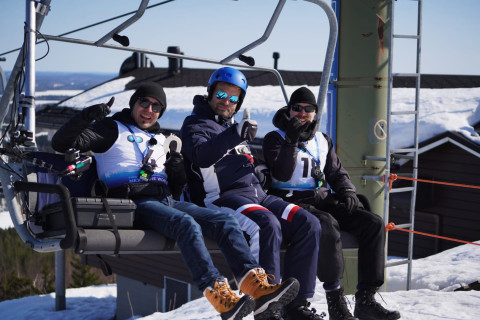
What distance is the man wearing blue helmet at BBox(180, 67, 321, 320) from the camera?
3.94 meters

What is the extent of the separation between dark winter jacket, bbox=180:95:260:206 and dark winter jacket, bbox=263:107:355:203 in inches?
6.4

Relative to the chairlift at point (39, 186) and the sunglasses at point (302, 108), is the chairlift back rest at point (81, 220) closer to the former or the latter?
the chairlift at point (39, 186)

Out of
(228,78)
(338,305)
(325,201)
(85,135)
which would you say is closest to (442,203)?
(325,201)

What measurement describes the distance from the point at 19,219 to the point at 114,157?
738 mm

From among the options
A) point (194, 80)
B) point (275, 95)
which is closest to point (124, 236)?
point (275, 95)

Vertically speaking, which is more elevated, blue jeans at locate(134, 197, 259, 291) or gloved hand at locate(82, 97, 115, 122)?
gloved hand at locate(82, 97, 115, 122)

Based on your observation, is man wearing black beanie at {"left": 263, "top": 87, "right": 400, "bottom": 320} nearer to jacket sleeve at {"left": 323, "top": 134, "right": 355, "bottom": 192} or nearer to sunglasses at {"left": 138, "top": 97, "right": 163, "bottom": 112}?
jacket sleeve at {"left": 323, "top": 134, "right": 355, "bottom": 192}

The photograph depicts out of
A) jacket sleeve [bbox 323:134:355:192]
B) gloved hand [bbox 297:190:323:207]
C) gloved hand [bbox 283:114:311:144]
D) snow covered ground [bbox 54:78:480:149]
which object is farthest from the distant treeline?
gloved hand [bbox 283:114:311:144]

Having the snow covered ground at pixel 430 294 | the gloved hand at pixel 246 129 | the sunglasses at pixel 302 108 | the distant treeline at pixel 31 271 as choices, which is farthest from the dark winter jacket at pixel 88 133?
the distant treeline at pixel 31 271

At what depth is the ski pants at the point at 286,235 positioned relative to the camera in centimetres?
397

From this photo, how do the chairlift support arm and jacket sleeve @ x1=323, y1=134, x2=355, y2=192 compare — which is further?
the chairlift support arm

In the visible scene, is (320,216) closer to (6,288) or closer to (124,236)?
(124,236)

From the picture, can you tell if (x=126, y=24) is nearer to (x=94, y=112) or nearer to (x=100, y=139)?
(x=100, y=139)

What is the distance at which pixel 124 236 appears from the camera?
3.89m
